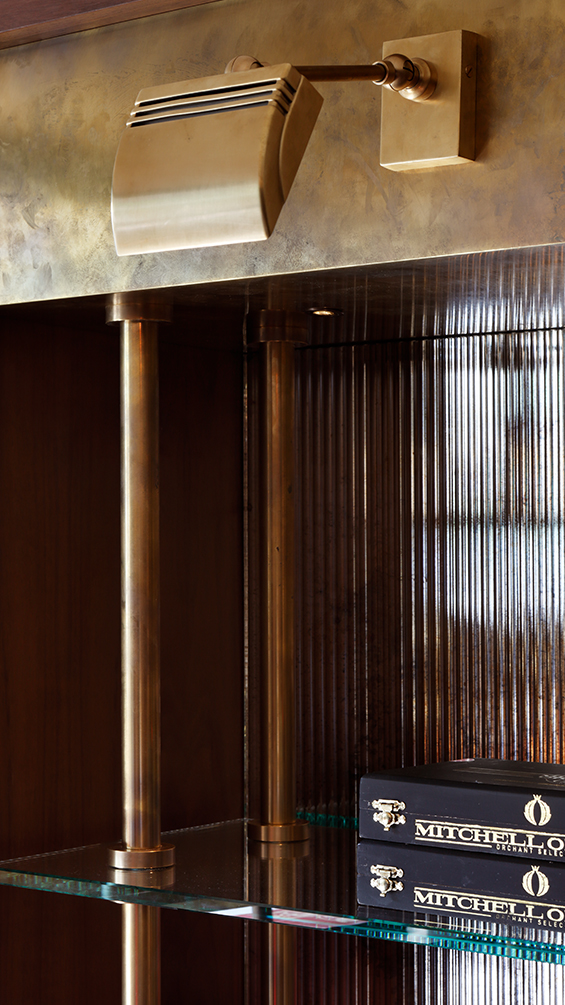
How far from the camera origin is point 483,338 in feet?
5.76

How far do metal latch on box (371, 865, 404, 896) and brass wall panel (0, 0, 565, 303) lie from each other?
62 cm

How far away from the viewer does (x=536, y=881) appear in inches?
48.5

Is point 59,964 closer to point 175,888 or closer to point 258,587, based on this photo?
point 175,888

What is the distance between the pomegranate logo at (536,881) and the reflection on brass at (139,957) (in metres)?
0.47

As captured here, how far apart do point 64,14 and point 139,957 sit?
1.04m

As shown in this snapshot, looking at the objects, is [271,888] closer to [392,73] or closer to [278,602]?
[278,602]

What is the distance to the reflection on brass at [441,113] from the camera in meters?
1.12

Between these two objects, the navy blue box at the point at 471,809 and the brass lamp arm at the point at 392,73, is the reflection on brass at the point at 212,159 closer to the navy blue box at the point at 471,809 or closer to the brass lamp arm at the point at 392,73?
the brass lamp arm at the point at 392,73

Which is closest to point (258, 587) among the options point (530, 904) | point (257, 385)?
point (257, 385)

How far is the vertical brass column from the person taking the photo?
167 centimetres

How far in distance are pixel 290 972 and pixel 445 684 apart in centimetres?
43

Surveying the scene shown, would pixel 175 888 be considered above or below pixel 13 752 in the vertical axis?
below

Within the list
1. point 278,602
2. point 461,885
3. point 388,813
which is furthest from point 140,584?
point 461,885

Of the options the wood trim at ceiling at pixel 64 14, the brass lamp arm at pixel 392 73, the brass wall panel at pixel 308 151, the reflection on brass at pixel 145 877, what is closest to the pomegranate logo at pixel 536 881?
the reflection on brass at pixel 145 877
